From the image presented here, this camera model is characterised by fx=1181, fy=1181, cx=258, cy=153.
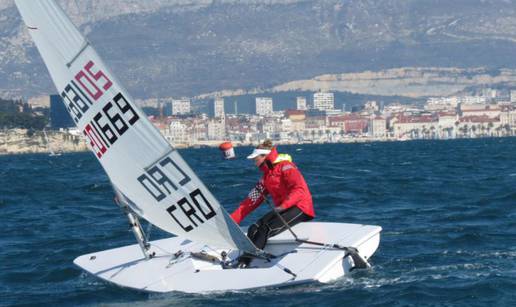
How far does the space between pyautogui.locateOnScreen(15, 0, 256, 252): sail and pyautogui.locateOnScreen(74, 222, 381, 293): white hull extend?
0.41m

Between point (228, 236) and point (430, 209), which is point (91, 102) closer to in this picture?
point (228, 236)

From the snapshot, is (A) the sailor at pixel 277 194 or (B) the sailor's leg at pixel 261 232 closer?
(A) the sailor at pixel 277 194

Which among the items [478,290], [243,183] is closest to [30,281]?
[478,290]

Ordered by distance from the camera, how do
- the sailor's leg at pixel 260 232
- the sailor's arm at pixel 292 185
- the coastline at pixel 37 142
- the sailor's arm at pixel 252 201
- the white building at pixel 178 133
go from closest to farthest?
the sailor's arm at pixel 292 185, the sailor's leg at pixel 260 232, the sailor's arm at pixel 252 201, the coastline at pixel 37 142, the white building at pixel 178 133

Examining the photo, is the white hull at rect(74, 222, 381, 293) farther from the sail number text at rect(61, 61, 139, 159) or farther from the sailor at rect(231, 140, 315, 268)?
the sail number text at rect(61, 61, 139, 159)

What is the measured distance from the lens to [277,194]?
11.9 meters

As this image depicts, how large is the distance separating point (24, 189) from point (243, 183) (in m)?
5.98

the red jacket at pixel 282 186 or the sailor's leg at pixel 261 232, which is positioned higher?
the red jacket at pixel 282 186

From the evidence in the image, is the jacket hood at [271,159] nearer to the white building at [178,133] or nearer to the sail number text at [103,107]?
the sail number text at [103,107]

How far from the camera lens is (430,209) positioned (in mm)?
19172

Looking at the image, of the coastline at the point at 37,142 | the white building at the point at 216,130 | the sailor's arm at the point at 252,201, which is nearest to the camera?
the sailor's arm at the point at 252,201

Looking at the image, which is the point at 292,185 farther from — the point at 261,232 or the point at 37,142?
the point at 37,142

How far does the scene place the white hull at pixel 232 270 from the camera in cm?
1091

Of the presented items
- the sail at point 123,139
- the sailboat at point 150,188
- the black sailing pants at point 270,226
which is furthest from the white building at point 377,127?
the sail at point 123,139
